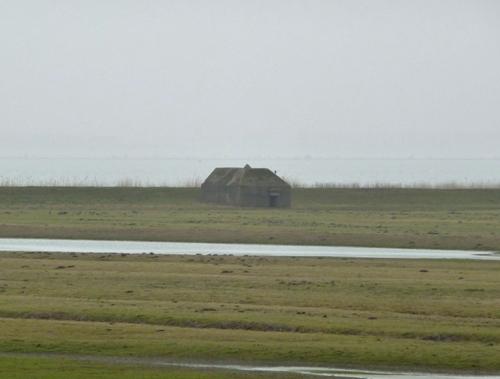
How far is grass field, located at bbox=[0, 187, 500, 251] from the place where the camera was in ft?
178

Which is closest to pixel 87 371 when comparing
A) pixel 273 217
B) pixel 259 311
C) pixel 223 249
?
pixel 259 311

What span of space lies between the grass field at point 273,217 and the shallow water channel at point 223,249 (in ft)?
6.55

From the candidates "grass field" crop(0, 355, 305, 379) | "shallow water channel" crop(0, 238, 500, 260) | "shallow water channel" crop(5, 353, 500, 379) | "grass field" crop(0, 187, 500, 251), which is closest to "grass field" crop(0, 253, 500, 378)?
"shallow water channel" crop(5, 353, 500, 379)

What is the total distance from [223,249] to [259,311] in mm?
19648

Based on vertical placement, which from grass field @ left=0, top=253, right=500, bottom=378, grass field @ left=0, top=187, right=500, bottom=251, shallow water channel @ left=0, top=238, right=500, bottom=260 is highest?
grass field @ left=0, top=187, right=500, bottom=251

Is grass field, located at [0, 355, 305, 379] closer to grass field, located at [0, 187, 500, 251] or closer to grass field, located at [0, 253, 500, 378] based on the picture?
grass field, located at [0, 253, 500, 378]

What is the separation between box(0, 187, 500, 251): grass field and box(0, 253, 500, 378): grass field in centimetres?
1227

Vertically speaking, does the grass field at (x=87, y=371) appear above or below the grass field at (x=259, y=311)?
below

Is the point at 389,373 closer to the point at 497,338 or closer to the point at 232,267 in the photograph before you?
the point at 497,338

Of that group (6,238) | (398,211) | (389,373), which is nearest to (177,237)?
(6,238)

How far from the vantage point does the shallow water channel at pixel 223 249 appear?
151 feet

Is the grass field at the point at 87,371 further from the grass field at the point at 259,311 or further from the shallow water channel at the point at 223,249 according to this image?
the shallow water channel at the point at 223,249

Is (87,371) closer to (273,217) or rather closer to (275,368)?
(275,368)

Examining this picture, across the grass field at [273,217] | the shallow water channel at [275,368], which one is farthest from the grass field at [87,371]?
the grass field at [273,217]
